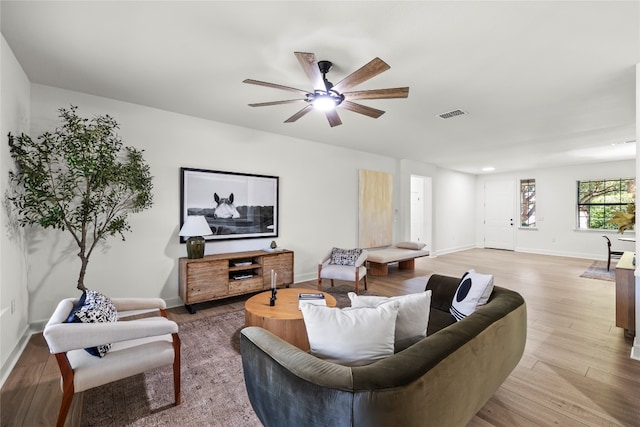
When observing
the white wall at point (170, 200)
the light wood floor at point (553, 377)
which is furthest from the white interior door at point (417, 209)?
the light wood floor at point (553, 377)

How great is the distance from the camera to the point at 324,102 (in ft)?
8.39

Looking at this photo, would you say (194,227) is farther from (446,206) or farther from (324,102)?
(446,206)

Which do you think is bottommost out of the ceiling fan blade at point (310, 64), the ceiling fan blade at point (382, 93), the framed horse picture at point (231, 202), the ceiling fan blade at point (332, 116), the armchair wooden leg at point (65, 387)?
the armchair wooden leg at point (65, 387)

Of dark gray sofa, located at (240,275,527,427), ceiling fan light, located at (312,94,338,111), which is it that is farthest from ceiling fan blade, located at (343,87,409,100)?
dark gray sofa, located at (240,275,527,427)

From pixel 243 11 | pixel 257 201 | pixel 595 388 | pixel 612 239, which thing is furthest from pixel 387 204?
pixel 612 239

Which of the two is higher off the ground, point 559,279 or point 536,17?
point 536,17

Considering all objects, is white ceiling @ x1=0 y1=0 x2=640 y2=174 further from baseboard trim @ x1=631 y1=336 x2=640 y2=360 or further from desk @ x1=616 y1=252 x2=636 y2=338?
baseboard trim @ x1=631 y1=336 x2=640 y2=360

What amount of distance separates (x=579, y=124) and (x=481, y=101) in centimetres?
208

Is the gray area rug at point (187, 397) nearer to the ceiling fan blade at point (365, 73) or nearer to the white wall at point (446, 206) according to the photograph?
the ceiling fan blade at point (365, 73)

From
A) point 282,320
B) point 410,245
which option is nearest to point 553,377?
point 282,320

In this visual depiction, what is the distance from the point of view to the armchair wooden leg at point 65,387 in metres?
1.52

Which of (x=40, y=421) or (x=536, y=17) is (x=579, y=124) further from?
(x=40, y=421)

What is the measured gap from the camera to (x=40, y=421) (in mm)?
1727

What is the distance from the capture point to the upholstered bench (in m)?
5.43
